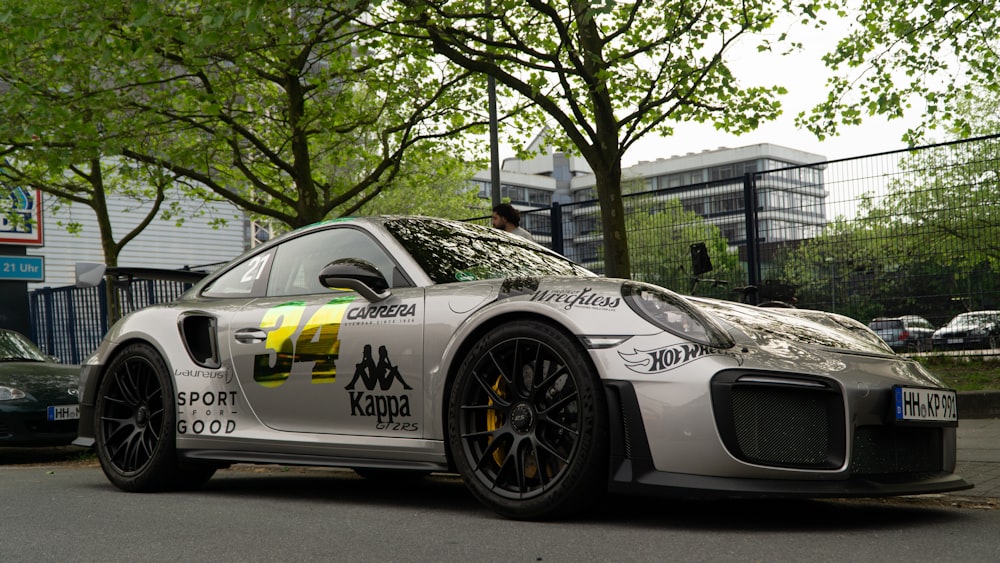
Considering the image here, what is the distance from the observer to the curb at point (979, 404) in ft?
30.2

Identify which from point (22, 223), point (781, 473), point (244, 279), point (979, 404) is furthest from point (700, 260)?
point (22, 223)

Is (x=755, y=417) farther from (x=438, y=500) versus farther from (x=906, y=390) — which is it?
(x=438, y=500)

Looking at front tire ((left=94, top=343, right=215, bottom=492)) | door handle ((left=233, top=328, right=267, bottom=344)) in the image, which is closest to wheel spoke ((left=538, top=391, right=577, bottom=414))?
door handle ((left=233, top=328, right=267, bottom=344))

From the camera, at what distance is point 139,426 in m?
5.87

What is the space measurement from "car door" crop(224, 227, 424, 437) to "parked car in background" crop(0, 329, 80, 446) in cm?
451

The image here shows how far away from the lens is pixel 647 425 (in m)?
3.82

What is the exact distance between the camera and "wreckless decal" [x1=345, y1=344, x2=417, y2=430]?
4.59 meters

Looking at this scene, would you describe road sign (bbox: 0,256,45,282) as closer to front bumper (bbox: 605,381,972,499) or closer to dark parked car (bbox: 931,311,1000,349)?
dark parked car (bbox: 931,311,1000,349)

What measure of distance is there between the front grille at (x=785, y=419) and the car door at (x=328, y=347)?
140 centimetres

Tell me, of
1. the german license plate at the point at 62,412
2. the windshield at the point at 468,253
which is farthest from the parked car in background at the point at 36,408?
the windshield at the point at 468,253

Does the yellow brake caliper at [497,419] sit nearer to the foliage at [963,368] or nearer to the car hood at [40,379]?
the car hood at [40,379]

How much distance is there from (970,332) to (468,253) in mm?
7344

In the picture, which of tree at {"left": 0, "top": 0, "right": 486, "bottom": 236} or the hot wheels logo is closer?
the hot wheels logo

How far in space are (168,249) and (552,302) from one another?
31.6 metres
